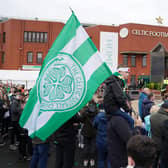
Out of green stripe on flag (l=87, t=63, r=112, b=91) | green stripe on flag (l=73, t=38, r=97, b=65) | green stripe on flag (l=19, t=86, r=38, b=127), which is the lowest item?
green stripe on flag (l=19, t=86, r=38, b=127)

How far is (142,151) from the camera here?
1930 millimetres

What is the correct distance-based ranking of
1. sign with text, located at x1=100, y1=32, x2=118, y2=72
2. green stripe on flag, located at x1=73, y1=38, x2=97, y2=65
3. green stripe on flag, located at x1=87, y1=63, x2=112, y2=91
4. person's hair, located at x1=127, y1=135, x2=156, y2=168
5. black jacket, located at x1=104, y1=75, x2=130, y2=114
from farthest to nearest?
1. sign with text, located at x1=100, y1=32, x2=118, y2=72
2. green stripe on flag, located at x1=73, y1=38, x2=97, y2=65
3. green stripe on flag, located at x1=87, y1=63, x2=112, y2=91
4. black jacket, located at x1=104, y1=75, x2=130, y2=114
5. person's hair, located at x1=127, y1=135, x2=156, y2=168

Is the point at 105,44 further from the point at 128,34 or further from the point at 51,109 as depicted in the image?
the point at 51,109

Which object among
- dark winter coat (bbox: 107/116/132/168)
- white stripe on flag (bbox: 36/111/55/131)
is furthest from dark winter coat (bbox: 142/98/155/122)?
white stripe on flag (bbox: 36/111/55/131)

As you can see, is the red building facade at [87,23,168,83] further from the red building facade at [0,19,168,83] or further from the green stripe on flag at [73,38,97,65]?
the green stripe on flag at [73,38,97,65]

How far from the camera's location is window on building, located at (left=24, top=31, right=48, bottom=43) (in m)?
40.7

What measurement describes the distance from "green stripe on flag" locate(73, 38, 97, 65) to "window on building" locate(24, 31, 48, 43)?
38.9m

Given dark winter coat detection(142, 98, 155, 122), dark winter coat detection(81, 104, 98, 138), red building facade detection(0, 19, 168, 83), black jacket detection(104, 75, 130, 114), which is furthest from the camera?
red building facade detection(0, 19, 168, 83)

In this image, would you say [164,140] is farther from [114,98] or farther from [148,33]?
[148,33]

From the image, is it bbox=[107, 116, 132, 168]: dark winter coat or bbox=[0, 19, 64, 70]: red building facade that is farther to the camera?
bbox=[0, 19, 64, 70]: red building facade

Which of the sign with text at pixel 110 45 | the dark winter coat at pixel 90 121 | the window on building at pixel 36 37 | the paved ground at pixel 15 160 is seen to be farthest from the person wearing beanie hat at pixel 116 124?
the window on building at pixel 36 37

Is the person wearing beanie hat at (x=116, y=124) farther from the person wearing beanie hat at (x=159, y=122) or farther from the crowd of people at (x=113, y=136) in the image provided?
the person wearing beanie hat at (x=159, y=122)

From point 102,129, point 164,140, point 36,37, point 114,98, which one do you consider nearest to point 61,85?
point 114,98

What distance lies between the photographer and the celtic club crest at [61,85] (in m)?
3.45
